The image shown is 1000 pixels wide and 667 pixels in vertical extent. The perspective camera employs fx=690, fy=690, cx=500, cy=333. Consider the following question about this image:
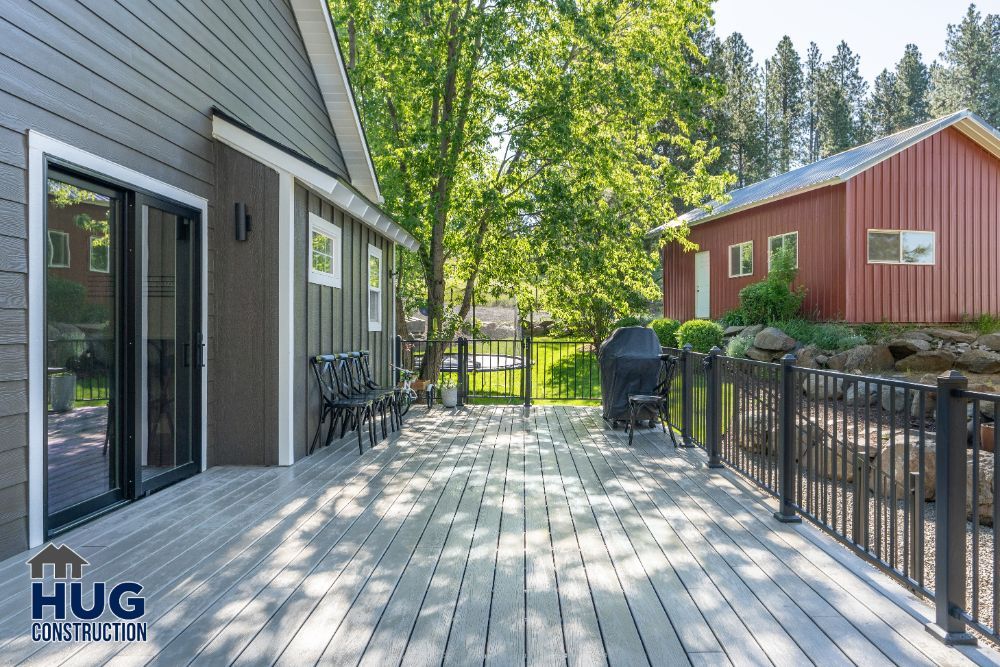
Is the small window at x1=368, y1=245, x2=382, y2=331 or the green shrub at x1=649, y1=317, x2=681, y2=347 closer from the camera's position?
the small window at x1=368, y1=245, x2=382, y2=331

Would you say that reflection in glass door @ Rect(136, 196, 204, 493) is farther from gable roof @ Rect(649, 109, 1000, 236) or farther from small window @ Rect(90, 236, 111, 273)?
gable roof @ Rect(649, 109, 1000, 236)

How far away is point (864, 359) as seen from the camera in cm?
1155

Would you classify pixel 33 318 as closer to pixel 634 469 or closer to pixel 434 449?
pixel 434 449

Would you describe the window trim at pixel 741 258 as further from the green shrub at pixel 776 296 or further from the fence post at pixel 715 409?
the fence post at pixel 715 409

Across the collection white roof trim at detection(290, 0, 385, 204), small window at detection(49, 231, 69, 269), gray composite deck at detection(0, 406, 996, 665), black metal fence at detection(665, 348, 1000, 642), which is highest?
white roof trim at detection(290, 0, 385, 204)

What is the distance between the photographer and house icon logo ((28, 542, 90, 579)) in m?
3.21

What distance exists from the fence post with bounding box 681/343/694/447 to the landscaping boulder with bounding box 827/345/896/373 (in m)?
5.82

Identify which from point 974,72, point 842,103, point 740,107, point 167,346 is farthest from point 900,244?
point 974,72

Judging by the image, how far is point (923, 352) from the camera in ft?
38.0

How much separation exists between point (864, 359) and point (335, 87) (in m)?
9.35

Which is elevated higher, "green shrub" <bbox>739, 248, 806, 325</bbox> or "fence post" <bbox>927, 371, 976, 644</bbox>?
"green shrub" <bbox>739, 248, 806, 325</bbox>

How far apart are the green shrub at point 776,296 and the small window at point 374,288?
8601mm

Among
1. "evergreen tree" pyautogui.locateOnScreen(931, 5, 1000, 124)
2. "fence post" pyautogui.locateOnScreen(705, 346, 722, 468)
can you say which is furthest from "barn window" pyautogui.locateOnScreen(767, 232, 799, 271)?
"evergreen tree" pyautogui.locateOnScreen(931, 5, 1000, 124)

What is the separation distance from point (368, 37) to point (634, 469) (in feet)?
30.3
